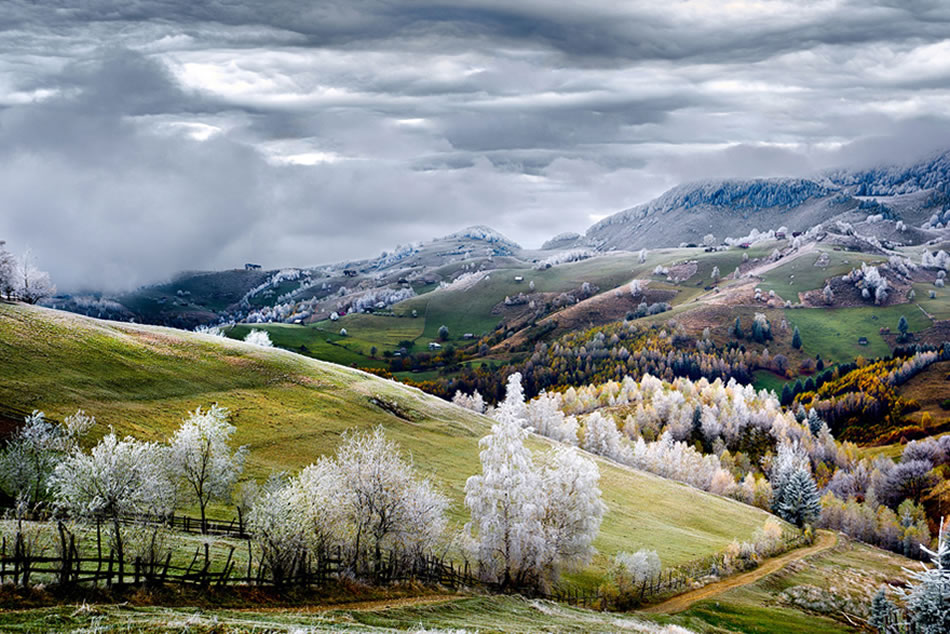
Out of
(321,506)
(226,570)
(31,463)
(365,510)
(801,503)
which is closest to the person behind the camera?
(226,570)

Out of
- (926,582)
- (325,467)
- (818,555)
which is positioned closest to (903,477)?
(818,555)

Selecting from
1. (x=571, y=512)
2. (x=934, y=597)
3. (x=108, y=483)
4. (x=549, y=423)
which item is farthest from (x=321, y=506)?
(x=549, y=423)

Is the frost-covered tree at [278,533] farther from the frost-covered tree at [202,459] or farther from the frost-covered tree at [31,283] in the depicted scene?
the frost-covered tree at [31,283]

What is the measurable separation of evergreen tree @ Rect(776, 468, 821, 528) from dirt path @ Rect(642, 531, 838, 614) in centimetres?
1285

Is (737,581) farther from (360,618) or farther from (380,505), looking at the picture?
(360,618)

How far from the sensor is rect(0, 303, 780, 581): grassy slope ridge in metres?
80.8

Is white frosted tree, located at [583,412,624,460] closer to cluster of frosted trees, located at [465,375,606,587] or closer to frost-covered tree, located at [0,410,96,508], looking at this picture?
cluster of frosted trees, located at [465,375,606,587]

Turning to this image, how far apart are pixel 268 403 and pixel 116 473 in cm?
5758

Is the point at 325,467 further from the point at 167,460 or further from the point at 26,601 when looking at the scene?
the point at 26,601

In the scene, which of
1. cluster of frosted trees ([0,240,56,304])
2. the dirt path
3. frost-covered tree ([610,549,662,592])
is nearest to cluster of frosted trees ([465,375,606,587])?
frost-covered tree ([610,549,662,592])

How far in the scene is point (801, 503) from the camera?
133 metres

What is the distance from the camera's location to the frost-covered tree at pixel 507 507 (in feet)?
192

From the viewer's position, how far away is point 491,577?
195ft

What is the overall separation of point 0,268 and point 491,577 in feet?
400
